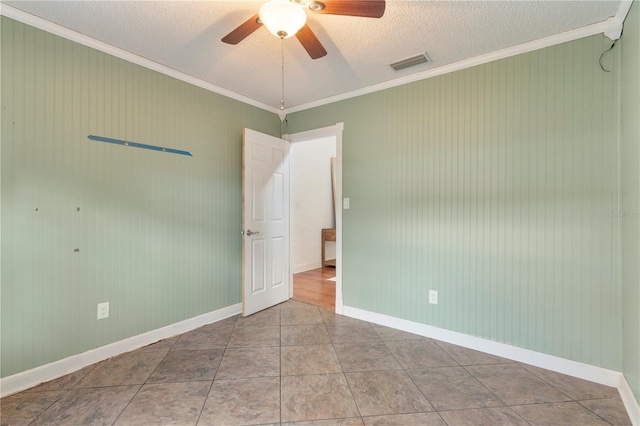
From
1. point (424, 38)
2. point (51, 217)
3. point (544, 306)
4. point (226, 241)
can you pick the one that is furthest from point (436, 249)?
point (51, 217)

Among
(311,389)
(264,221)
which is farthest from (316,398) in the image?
(264,221)

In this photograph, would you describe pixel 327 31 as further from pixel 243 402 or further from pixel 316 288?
pixel 316 288

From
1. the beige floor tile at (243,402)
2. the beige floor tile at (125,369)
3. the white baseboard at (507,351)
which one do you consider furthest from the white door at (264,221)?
the beige floor tile at (243,402)

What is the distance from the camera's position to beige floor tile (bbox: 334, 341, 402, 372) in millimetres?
2184

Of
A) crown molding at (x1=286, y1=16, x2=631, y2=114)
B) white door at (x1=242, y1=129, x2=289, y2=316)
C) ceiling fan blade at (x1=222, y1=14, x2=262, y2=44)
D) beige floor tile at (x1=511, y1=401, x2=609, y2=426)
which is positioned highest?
crown molding at (x1=286, y1=16, x2=631, y2=114)

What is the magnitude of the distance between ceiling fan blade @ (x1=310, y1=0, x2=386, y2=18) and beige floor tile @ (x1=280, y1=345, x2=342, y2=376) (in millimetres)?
2280

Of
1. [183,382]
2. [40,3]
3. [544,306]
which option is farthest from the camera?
[544,306]

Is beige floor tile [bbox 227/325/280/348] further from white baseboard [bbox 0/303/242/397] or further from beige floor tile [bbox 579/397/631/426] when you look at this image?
beige floor tile [bbox 579/397/631/426]

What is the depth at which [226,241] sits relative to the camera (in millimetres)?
3184

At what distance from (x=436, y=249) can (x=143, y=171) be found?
106 inches

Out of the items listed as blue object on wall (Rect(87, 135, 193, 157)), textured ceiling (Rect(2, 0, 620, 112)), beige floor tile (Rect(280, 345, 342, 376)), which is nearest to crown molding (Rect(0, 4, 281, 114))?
textured ceiling (Rect(2, 0, 620, 112))

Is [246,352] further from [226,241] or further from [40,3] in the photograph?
[40,3]

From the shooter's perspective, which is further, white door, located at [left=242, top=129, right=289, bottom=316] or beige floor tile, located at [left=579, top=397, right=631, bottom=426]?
white door, located at [left=242, top=129, right=289, bottom=316]

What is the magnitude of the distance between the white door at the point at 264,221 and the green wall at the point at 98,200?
0.83ft
